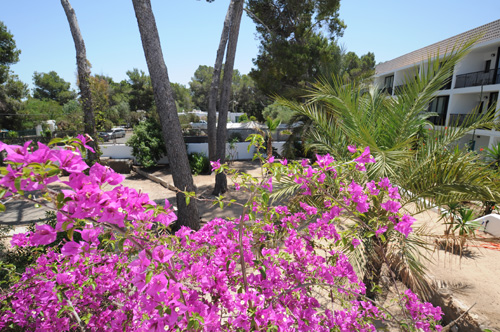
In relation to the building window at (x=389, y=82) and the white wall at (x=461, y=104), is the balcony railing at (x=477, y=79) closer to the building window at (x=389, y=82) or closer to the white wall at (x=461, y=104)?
the white wall at (x=461, y=104)

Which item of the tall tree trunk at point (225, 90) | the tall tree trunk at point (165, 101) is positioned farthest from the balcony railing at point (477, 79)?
the tall tree trunk at point (165, 101)

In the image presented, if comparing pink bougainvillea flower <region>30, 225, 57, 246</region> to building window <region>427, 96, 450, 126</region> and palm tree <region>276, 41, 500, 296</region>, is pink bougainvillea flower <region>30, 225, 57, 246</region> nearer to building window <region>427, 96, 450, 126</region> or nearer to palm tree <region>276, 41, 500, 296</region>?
palm tree <region>276, 41, 500, 296</region>

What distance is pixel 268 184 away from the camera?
1832mm

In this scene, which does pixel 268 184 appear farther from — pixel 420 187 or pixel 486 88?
pixel 486 88

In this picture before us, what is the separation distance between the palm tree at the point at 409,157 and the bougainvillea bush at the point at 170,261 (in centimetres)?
66

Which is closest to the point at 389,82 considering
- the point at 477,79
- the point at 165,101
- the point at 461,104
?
the point at 461,104

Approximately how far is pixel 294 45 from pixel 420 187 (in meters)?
10.9

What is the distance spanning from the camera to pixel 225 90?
28.1ft

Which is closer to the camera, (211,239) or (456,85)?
(211,239)

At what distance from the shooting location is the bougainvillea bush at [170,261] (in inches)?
38.6

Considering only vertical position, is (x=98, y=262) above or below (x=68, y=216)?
below

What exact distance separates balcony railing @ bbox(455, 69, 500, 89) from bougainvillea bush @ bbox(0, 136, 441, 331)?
567 inches

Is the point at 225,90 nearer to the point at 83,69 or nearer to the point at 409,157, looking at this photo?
the point at 83,69

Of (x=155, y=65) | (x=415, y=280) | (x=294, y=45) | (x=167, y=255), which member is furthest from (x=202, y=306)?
(x=294, y=45)
